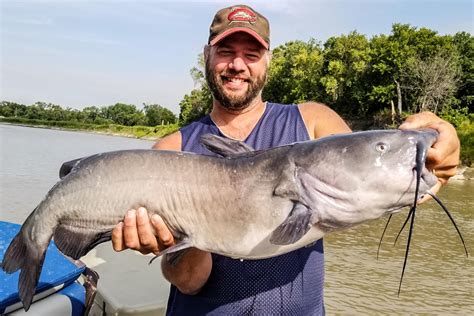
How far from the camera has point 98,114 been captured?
120 meters

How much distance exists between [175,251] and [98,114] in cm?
12377

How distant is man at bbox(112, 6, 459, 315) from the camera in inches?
84.9

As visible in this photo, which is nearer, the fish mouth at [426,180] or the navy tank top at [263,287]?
the fish mouth at [426,180]

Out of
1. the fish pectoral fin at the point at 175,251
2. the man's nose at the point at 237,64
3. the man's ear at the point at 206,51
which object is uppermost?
the man's ear at the point at 206,51

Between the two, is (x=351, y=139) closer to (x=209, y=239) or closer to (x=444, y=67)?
(x=209, y=239)

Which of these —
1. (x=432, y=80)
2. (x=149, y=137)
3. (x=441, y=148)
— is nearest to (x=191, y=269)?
(x=441, y=148)

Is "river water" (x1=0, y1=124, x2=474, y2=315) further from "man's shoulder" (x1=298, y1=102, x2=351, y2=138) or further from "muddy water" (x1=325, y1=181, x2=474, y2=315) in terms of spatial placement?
"man's shoulder" (x1=298, y1=102, x2=351, y2=138)

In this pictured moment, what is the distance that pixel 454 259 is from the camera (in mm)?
8297

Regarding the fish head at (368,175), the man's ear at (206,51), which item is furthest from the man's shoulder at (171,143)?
the fish head at (368,175)

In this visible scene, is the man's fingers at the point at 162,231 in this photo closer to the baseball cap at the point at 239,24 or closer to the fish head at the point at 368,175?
the fish head at the point at 368,175

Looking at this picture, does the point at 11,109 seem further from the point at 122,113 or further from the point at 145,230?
the point at 145,230

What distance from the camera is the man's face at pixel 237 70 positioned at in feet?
8.62

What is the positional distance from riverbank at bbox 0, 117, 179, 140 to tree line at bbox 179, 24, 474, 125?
17373 millimetres

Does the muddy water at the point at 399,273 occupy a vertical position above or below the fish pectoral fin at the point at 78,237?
below
